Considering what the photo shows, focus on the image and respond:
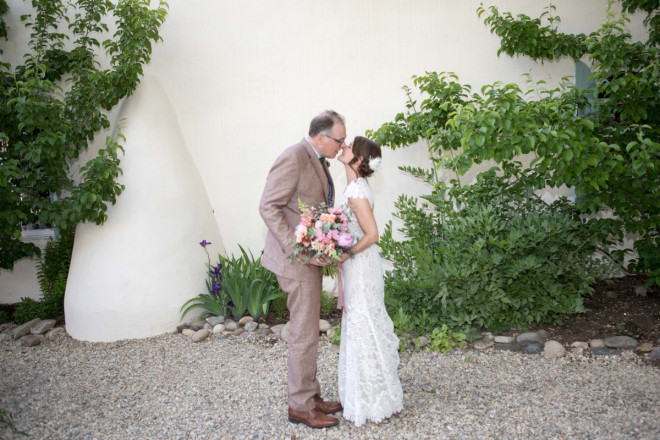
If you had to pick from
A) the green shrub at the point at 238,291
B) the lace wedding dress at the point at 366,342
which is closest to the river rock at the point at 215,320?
the green shrub at the point at 238,291

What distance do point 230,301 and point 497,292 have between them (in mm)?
2797

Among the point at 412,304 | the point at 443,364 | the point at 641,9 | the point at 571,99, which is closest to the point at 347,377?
the point at 443,364

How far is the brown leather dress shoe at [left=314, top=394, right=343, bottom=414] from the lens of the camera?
133 inches

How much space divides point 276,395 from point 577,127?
124 inches

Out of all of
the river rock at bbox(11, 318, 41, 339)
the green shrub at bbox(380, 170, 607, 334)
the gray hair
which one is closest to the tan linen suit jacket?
the gray hair

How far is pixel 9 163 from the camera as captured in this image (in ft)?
16.2

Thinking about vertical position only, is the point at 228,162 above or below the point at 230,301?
above

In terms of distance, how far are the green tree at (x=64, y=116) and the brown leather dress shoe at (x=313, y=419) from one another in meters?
3.03

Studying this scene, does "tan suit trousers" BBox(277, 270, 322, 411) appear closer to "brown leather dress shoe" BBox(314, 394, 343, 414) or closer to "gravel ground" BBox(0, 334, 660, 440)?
"brown leather dress shoe" BBox(314, 394, 343, 414)

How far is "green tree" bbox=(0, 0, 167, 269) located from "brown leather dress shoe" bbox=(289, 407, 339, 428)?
3.03 meters

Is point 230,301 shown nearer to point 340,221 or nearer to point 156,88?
point 156,88

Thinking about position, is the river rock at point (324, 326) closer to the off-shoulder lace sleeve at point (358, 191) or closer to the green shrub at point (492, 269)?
the green shrub at point (492, 269)

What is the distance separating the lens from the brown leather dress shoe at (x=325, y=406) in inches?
133

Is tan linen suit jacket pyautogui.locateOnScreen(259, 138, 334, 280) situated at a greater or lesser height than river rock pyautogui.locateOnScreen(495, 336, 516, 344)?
greater
